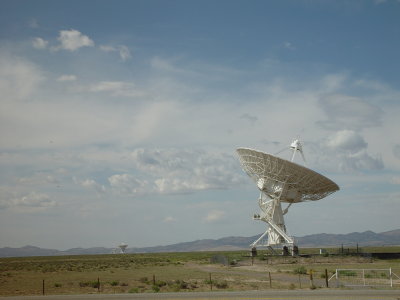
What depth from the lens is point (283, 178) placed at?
2313 inches

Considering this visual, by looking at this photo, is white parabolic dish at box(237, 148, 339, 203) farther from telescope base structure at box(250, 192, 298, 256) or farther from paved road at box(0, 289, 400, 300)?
paved road at box(0, 289, 400, 300)

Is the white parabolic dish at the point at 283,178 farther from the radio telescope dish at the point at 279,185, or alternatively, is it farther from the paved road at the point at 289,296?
the paved road at the point at 289,296

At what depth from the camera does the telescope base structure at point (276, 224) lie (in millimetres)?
62250

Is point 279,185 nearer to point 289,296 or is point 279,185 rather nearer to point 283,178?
point 283,178

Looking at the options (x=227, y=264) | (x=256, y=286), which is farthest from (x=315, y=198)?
(x=256, y=286)

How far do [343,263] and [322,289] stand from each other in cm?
3080

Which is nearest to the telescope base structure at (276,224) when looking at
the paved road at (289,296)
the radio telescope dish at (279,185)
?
the radio telescope dish at (279,185)

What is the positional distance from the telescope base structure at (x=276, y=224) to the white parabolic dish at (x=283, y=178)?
1447 millimetres

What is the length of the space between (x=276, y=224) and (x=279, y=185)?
235 inches

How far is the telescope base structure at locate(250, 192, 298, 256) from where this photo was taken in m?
62.2

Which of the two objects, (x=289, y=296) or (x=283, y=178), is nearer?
(x=289, y=296)

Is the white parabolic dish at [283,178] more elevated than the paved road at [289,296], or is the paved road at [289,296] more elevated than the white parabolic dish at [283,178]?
the white parabolic dish at [283,178]

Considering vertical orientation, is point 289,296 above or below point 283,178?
below

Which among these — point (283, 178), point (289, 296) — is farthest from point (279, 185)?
point (289, 296)
